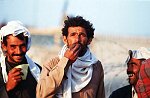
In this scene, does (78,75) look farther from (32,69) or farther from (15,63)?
(15,63)

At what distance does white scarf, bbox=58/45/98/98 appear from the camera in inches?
184

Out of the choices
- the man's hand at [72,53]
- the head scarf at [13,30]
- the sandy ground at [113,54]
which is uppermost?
the head scarf at [13,30]

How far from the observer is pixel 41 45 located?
1817 cm

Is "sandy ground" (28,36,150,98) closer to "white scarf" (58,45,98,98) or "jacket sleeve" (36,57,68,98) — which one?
"white scarf" (58,45,98,98)

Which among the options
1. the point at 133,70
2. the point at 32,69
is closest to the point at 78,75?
the point at 32,69

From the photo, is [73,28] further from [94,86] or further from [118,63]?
[118,63]

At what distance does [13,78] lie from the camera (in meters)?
4.55

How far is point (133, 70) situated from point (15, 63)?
1.42m

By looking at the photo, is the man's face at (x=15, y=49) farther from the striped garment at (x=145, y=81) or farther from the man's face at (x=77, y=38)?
the striped garment at (x=145, y=81)

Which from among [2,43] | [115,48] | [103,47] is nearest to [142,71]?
[2,43]

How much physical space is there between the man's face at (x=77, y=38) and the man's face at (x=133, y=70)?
2.36 ft

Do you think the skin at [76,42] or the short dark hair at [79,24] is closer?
the skin at [76,42]

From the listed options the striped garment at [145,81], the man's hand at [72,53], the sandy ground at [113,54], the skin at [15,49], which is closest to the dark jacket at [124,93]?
the man's hand at [72,53]

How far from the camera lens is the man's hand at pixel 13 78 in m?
4.55
